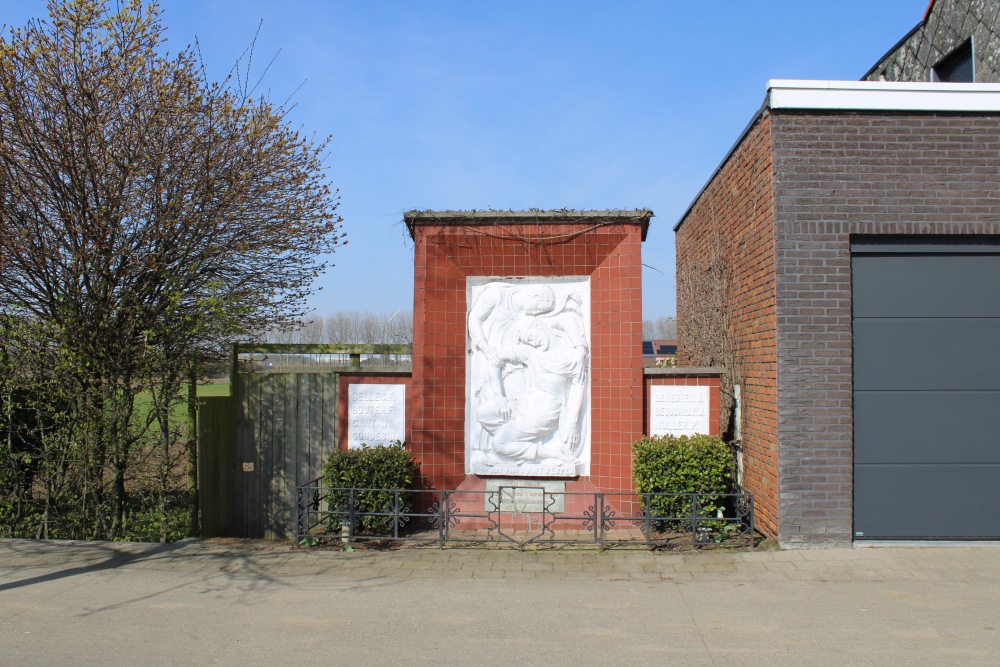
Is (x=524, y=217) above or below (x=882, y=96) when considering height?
below

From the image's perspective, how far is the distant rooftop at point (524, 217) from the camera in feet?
28.1

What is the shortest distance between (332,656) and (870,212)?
638 cm

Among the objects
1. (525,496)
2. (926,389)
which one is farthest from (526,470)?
(926,389)

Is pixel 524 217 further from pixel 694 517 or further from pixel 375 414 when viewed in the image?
pixel 694 517

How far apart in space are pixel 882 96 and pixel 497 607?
6159 mm

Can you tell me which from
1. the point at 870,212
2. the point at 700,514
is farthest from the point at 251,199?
the point at 870,212

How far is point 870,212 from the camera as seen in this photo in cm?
712

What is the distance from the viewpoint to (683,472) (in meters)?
7.54

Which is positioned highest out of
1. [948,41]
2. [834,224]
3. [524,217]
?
[948,41]

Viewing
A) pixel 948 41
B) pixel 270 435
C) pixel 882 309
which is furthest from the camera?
pixel 948 41

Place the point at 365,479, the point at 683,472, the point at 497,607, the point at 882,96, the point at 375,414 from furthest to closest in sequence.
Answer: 1. the point at 375,414
2. the point at 365,479
3. the point at 683,472
4. the point at 882,96
5. the point at 497,607

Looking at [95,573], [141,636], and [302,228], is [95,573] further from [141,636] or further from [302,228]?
[302,228]

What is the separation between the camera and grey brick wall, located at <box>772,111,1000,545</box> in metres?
7.00

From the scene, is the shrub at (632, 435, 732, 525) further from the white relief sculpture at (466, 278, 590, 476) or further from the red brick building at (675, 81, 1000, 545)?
the white relief sculpture at (466, 278, 590, 476)
